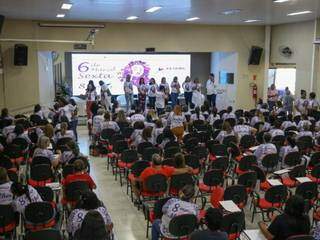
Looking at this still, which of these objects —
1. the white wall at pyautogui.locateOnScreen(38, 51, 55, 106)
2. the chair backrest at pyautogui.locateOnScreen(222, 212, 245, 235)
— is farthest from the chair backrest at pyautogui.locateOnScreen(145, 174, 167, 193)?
the white wall at pyautogui.locateOnScreen(38, 51, 55, 106)

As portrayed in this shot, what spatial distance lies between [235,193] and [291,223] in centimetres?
175

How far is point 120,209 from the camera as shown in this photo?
8.05 meters

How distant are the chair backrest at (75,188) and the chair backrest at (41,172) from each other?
3.72ft

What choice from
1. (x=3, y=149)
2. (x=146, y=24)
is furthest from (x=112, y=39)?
(x=3, y=149)

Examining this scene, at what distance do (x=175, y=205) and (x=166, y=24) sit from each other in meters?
14.0

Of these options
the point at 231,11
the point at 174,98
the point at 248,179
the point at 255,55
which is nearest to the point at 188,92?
the point at 174,98

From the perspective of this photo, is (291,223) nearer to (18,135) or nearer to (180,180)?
(180,180)

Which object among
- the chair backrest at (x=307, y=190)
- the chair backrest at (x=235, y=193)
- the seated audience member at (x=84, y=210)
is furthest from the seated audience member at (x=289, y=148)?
the seated audience member at (x=84, y=210)

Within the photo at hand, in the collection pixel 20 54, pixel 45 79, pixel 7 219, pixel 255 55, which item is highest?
pixel 255 55

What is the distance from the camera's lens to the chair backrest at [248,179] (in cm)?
726

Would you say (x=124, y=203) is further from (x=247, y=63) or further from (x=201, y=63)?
(x=201, y=63)

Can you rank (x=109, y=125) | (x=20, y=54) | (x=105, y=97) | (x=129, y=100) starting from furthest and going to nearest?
(x=129, y=100), (x=105, y=97), (x=20, y=54), (x=109, y=125)

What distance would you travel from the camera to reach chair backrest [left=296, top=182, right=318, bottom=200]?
22.0ft

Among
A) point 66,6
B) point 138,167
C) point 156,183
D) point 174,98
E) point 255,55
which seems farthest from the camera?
point 255,55
